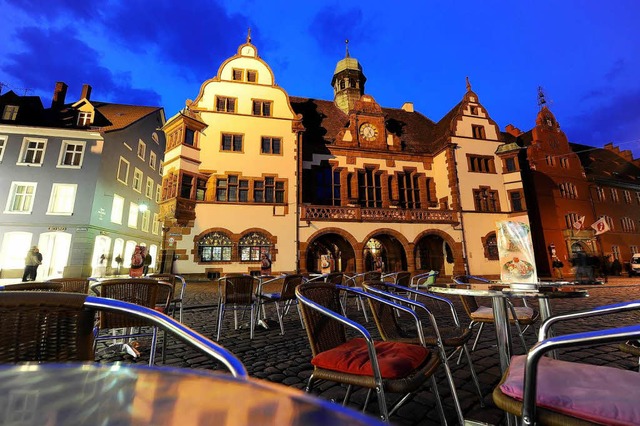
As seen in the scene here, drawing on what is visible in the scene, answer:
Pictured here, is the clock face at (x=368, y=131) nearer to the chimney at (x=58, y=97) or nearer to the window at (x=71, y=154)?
the window at (x=71, y=154)

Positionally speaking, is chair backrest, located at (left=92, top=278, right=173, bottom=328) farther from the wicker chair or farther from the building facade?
the building facade

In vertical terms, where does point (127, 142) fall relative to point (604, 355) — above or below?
above


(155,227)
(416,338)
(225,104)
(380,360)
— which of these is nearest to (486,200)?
(225,104)

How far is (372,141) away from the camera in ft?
60.5

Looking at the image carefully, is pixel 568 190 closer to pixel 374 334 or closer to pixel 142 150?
pixel 374 334

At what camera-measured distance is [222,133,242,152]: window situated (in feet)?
50.9

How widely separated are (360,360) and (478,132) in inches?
848

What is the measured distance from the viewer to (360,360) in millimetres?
1729

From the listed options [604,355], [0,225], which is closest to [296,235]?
[604,355]

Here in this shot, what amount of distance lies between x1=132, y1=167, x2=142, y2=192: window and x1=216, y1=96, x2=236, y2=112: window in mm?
10705

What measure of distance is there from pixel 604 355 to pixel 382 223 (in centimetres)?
1264

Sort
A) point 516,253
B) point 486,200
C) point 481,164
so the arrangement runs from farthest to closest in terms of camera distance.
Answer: point 481,164, point 486,200, point 516,253

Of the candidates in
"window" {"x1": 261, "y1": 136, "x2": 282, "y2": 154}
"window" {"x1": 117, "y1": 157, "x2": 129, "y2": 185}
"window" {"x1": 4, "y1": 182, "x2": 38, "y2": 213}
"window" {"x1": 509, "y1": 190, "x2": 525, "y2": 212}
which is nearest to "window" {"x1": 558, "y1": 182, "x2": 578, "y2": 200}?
"window" {"x1": 509, "y1": 190, "x2": 525, "y2": 212}

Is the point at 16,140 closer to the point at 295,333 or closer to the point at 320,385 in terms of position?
the point at 295,333
